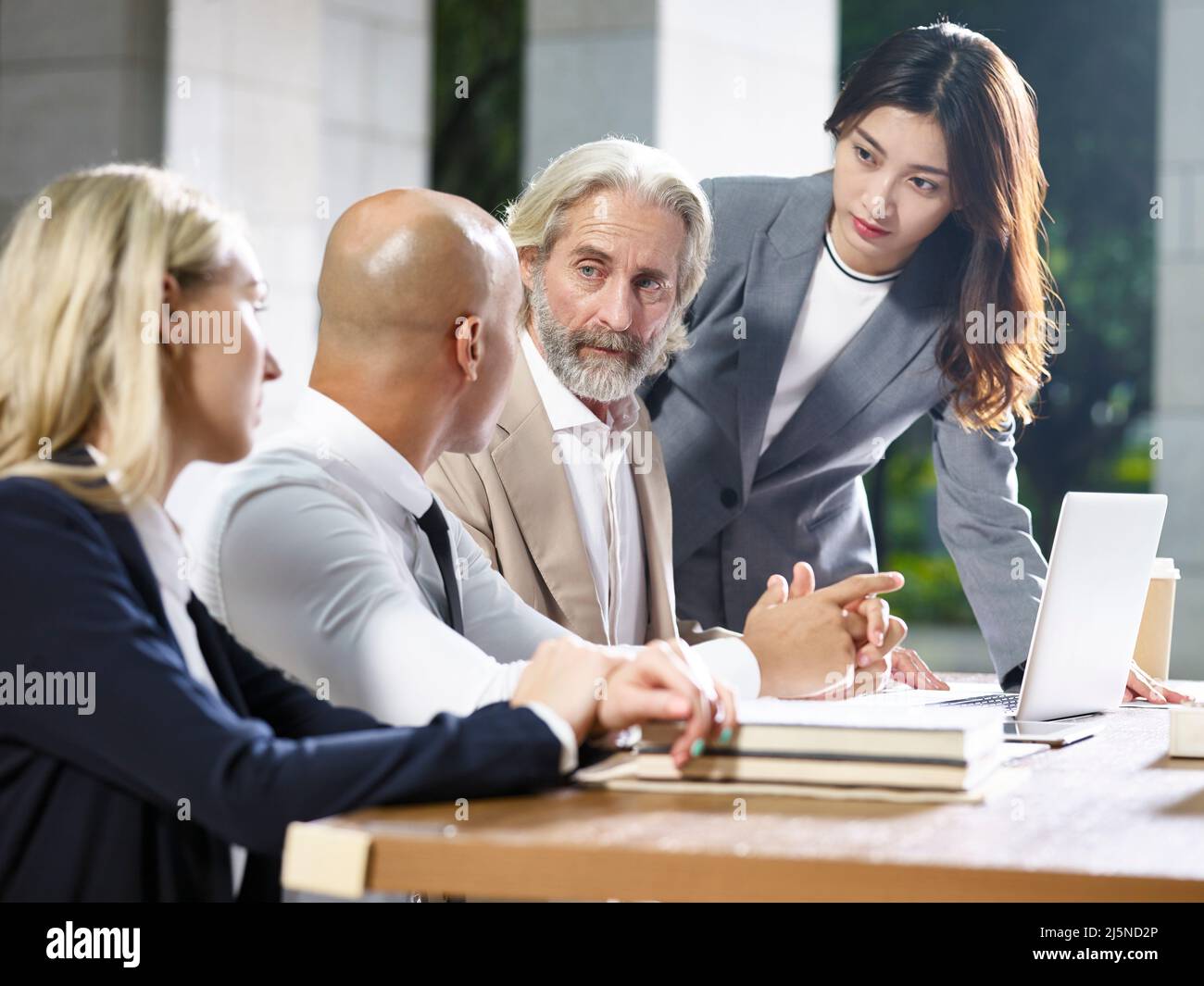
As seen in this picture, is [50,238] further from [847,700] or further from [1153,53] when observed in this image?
[1153,53]

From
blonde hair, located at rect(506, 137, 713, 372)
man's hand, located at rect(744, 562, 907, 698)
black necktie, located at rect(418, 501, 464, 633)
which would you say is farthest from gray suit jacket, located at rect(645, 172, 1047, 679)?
black necktie, located at rect(418, 501, 464, 633)

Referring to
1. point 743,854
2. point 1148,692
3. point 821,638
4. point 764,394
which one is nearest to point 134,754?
point 743,854

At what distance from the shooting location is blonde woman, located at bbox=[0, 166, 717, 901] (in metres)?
1.32

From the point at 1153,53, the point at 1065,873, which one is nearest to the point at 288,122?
the point at 1065,873

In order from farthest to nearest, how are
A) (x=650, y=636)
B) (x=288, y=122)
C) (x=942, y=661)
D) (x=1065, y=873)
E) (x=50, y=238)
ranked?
(x=942, y=661) → (x=288, y=122) → (x=650, y=636) → (x=50, y=238) → (x=1065, y=873)

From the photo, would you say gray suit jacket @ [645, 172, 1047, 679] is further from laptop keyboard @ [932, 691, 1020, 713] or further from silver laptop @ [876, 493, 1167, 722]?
silver laptop @ [876, 493, 1167, 722]

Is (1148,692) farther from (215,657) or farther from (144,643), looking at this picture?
(144,643)

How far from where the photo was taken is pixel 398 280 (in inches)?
76.7

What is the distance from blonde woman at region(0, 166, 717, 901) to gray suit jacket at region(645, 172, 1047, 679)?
194 centimetres

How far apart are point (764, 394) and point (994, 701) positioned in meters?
1.09

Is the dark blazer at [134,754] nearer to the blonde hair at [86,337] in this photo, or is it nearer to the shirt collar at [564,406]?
the blonde hair at [86,337]

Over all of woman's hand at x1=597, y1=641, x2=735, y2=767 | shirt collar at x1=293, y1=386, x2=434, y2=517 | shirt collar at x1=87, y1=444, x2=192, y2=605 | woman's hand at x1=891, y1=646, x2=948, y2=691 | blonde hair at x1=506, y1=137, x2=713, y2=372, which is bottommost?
woman's hand at x1=891, y1=646, x2=948, y2=691

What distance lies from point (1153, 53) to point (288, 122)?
351 inches
